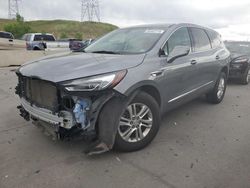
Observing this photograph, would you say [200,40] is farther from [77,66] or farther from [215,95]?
[77,66]

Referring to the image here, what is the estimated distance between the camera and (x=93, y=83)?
320cm

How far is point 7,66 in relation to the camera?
12750mm

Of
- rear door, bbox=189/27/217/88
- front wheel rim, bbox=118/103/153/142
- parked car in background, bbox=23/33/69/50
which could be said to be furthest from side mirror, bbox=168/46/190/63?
parked car in background, bbox=23/33/69/50

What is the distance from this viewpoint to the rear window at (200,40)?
5242 millimetres

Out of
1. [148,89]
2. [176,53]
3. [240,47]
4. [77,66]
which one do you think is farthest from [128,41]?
[240,47]

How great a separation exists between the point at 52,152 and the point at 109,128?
3.11ft

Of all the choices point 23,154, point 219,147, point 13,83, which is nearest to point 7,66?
point 13,83

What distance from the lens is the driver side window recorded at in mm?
4344

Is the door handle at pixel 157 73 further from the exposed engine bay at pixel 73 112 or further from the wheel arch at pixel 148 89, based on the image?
the exposed engine bay at pixel 73 112

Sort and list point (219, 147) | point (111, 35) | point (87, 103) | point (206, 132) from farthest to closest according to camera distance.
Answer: point (111, 35), point (206, 132), point (219, 147), point (87, 103)

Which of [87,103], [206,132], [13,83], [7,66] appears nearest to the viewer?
[87,103]

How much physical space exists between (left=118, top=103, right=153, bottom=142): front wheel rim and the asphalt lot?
23 cm

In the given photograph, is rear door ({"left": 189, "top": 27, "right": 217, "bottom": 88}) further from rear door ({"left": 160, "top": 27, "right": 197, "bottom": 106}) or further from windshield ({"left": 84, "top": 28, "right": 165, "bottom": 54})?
windshield ({"left": 84, "top": 28, "right": 165, "bottom": 54})

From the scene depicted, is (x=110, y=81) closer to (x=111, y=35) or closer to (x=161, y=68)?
(x=161, y=68)
